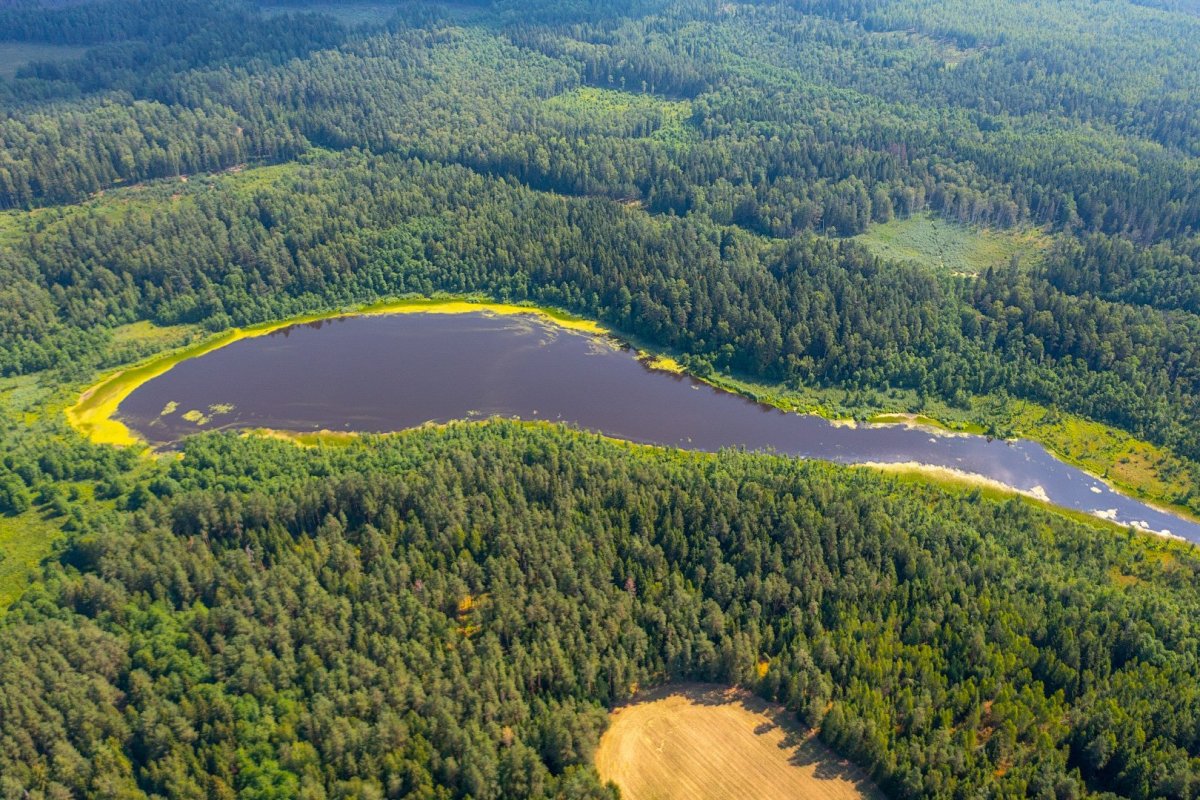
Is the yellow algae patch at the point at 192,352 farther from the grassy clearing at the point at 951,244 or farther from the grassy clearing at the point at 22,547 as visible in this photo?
the grassy clearing at the point at 951,244

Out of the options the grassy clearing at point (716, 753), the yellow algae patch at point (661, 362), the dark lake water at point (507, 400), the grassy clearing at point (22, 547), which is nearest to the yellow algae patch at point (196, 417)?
the dark lake water at point (507, 400)

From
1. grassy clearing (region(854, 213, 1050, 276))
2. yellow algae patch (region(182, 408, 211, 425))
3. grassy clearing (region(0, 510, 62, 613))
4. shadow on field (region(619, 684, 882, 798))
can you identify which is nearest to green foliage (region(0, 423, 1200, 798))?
shadow on field (region(619, 684, 882, 798))

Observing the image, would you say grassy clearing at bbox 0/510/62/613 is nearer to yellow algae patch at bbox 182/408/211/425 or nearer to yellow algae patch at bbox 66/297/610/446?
yellow algae patch at bbox 66/297/610/446

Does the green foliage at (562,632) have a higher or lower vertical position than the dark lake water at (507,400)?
higher

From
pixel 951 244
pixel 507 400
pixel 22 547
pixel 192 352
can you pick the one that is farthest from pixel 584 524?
pixel 951 244

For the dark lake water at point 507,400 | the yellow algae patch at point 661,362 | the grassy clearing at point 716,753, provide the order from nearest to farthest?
the grassy clearing at point 716,753 → the dark lake water at point 507,400 → the yellow algae patch at point 661,362

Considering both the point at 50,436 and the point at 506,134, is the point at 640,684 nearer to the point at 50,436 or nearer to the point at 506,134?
the point at 50,436
